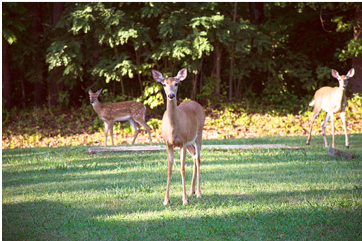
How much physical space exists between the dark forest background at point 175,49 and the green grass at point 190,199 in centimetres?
696

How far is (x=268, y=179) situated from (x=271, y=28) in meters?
12.5

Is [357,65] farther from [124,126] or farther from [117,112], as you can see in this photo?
[117,112]

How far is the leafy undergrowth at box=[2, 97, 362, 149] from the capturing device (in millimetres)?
14734

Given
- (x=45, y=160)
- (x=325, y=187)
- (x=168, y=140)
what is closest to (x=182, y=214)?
(x=168, y=140)

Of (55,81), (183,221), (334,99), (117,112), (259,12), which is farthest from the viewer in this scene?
(259,12)

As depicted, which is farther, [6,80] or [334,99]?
[6,80]

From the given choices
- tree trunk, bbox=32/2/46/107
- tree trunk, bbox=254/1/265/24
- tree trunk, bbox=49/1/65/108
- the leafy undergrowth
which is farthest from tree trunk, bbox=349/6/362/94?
tree trunk, bbox=32/2/46/107

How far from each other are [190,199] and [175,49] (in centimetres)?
934

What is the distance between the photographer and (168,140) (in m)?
5.34

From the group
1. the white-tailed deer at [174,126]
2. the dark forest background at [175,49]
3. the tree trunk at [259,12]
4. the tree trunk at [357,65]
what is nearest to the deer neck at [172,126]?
the white-tailed deer at [174,126]

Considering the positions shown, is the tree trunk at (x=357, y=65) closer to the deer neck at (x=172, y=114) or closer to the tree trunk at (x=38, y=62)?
the tree trunk at (x=38, y=62)

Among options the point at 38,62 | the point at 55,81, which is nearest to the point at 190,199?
the point at 55,81

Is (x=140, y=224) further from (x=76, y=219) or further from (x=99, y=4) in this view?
(x=99, y=4)

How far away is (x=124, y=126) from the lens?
15.5 m
